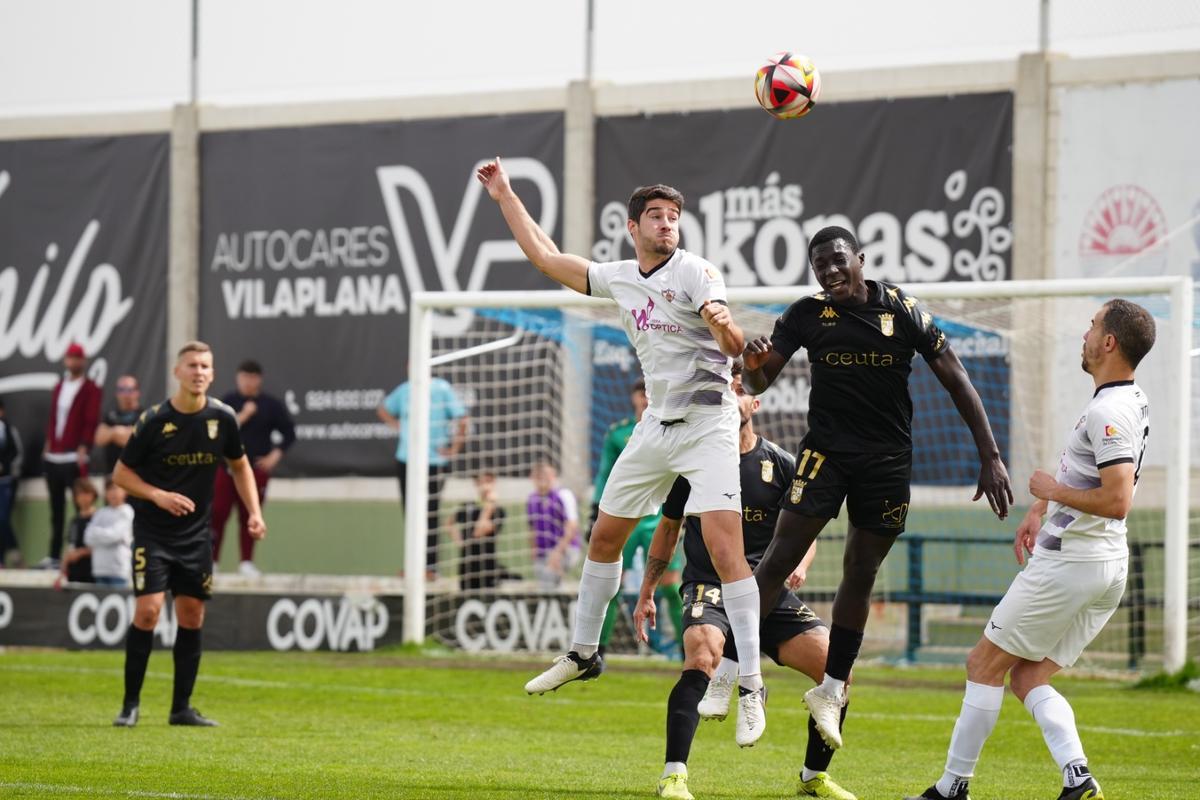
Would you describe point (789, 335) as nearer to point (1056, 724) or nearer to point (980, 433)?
point (980, 433)

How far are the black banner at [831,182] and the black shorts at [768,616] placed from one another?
36.5 ft

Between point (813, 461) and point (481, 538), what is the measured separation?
9850mm

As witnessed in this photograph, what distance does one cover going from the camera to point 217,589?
18.4 m

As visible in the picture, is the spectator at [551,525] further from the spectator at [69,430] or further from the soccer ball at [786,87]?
the soccer ball at [786,87]

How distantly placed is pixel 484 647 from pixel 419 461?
1.99 m

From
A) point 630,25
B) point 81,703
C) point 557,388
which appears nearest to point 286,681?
point 81,703

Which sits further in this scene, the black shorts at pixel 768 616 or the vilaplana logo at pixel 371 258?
the vilaplana logo at pixel 371 258

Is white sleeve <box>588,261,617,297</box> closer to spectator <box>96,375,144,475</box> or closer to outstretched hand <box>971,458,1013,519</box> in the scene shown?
outstretched hand <box>971,458,1013,519</box>

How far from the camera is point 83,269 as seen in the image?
2477 cm

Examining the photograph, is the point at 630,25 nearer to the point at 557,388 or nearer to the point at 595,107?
the point at 595,107

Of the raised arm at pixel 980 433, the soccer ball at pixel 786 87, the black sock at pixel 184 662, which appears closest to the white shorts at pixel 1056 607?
the raised arm at pixel 980 433

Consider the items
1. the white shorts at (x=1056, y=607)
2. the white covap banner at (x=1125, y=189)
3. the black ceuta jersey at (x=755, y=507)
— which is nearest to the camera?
the white shorts at (x=1056, y=607)

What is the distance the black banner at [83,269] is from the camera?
24.2 m

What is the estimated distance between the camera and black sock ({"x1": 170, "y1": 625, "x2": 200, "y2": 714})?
11828 mm
